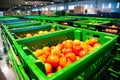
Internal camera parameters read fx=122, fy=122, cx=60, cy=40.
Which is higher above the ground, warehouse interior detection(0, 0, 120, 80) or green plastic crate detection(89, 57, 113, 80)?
warehouse interior detection(0, 0, 120, 80)

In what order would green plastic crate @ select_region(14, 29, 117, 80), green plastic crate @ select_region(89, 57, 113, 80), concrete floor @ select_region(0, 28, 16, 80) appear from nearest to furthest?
green plastic crate @ select_region(14, 29, 117, 80), green plastic crate @ select_region(89, 57, 113, 80), concrete floor @ select_region(0, 28, 16, 80)

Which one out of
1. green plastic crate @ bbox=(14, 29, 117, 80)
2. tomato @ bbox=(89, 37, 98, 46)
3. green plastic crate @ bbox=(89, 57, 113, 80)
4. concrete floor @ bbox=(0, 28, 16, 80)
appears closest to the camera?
green plastic crate @ bbox=(14, 29, 117, 80)

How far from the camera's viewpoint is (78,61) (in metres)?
0.78

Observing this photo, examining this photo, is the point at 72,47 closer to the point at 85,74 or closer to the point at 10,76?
the point at 85,74

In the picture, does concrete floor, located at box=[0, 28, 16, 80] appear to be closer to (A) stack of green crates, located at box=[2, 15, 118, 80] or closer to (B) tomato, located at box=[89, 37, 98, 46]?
Answer: (A) stack of green crates, located at box=[2, 15, 118, 80]

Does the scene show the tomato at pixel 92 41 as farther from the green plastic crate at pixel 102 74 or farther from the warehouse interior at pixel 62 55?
the green plastic crate at pixel 102 74

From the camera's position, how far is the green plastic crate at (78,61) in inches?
Answer: 26.9

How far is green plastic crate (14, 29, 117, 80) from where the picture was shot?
682 mm

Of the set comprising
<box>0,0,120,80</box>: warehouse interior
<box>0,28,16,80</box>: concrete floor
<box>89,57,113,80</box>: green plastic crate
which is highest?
<box>0,0,120,80</box>: warehouse interior

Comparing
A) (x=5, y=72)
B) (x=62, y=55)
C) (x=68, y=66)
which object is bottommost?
(x=5, y=72)

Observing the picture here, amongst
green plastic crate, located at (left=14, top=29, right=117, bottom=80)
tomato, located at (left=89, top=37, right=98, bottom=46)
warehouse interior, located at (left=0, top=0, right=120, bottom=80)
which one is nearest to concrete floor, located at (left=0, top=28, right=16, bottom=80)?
warehouse interior, located at (left=0, top=0, right=120, bottom=80)

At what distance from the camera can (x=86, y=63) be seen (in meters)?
0.82

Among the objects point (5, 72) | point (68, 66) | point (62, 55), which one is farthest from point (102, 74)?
point (5, 72)

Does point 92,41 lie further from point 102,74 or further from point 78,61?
point 78,61
